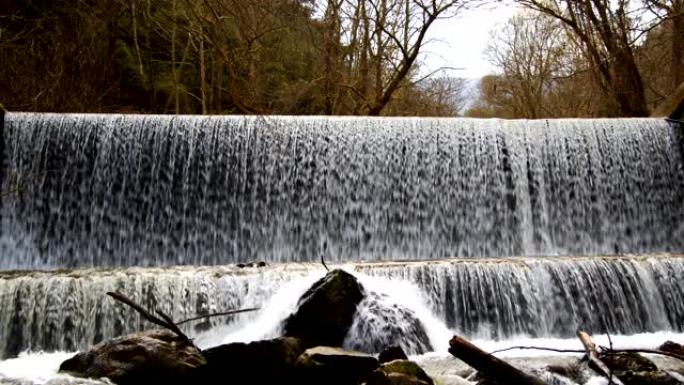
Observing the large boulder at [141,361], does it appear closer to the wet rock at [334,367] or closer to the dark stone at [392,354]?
the wet rock at [334,367]

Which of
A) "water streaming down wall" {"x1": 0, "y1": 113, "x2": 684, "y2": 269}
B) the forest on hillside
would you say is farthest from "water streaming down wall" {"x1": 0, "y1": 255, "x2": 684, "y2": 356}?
the forest on hillside

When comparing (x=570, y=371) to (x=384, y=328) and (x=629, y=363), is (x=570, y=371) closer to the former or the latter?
(x=629, y=363)

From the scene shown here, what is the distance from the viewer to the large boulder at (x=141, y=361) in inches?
173

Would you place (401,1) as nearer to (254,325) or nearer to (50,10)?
(50,10)

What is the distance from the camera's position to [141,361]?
445 cm

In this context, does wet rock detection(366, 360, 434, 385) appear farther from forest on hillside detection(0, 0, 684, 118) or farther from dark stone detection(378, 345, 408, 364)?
forest on hillside detection(0, 0, 684, 118)

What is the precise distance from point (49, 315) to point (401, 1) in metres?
12.5

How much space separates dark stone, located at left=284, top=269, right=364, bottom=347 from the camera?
5.51m

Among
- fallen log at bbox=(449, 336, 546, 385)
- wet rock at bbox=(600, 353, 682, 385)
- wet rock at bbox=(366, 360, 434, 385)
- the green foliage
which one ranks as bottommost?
wet rock at bbox=(600, 353, 682, 385)

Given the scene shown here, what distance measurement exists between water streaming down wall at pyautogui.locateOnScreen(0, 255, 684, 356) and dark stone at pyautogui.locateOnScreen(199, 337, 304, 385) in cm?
148

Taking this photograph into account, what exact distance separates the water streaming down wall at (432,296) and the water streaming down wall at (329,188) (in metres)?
2.12

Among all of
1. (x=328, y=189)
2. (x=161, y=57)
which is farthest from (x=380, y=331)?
(x=161, y=57)

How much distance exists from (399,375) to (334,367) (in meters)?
0.54

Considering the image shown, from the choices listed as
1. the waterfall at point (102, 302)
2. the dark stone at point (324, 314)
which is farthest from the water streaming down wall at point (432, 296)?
the dark stone at point (324, 314)
